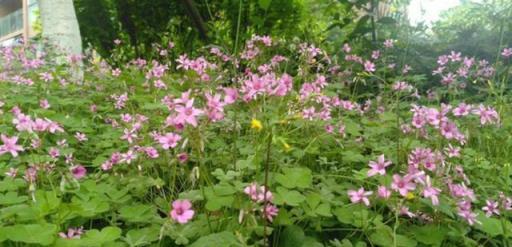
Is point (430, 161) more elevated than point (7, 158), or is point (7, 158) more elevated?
point (430, 161)

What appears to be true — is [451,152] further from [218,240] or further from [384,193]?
[218,240]

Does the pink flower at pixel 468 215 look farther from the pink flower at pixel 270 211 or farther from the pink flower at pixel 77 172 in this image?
the pink flower at pixel 77 172

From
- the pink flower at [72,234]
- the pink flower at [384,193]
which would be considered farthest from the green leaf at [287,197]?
the pink flower at [72,234]

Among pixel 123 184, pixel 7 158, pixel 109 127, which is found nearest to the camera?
pixel 123 184

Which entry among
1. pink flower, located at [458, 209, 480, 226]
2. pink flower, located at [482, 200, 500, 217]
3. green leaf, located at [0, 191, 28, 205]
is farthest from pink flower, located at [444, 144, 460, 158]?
green leaf, located at [0, 191, 28, 205]

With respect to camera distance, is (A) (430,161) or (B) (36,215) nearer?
(B) (36,215)

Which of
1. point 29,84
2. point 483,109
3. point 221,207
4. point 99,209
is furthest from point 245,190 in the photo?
point 29,84

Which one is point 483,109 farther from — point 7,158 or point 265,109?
point 7,158

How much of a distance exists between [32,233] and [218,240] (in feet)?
1.62

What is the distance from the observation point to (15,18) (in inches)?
1170

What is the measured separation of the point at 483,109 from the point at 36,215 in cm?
149

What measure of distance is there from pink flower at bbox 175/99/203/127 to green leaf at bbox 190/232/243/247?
305mm

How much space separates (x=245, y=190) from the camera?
1412 millimetres

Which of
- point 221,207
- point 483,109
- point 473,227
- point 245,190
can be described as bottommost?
point 473,227
